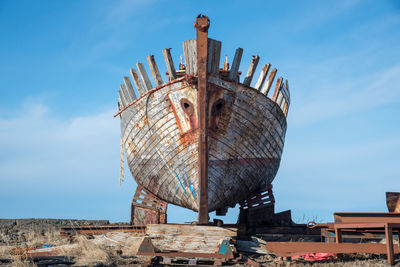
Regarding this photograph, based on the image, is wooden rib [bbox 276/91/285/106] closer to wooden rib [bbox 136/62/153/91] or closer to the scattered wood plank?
wooden rib [bbox 136/62/153/91]

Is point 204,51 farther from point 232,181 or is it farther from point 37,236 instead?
point 37,236

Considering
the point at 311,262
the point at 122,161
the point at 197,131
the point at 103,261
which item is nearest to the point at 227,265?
the point at 311,262

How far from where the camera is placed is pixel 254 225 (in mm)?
10898

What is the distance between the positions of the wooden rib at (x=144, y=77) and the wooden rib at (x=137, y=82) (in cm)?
23

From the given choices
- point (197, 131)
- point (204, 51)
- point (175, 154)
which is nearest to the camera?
point (204, 51)

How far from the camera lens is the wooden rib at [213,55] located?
349 inches

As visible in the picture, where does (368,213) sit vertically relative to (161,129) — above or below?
below

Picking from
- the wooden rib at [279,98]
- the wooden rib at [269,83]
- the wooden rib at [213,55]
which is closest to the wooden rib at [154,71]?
the wooden rib at [213,55]

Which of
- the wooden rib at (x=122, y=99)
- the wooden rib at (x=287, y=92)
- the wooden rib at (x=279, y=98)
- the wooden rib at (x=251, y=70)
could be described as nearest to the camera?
the wooden rib at (x=251, y=70)

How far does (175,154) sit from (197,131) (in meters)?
0.95

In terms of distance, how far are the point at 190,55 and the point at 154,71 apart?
4.19 feet

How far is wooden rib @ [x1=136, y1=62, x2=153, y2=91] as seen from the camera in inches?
394

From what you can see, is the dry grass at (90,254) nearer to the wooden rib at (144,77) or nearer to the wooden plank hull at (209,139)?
the wooden plank hull at (209,139)

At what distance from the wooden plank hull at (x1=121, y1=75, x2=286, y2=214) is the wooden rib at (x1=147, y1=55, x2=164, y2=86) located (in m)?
0.33
